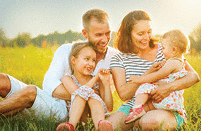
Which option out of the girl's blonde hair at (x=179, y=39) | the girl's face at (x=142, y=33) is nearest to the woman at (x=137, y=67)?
the girl's face at (x=142, y=33)

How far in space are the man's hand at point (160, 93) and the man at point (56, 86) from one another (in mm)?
1068

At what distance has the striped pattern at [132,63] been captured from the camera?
→ 144 inches

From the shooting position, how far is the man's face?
3.98 metres

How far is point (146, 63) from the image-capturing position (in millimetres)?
3701

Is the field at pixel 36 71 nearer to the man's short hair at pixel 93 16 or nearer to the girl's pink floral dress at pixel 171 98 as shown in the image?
the girl's pink floral dress at pixel 171 98

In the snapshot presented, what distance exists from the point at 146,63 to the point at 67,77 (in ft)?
3.91

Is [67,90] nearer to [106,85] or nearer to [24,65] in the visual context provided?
[106,85]

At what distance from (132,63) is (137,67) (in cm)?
10

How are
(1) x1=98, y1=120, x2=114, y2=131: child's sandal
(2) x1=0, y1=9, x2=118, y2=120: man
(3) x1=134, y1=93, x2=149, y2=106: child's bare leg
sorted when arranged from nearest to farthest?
(1) x1=98, y1=120, x2=114, y2=131: child's sandal → (3) x1=134, y1=93, x2=149, y2=106: child's bare leg → (2) x1=0, y1=9, x2=118, y2=120: man

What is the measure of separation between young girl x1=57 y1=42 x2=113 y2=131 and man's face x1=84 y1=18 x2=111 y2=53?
0.26 meters

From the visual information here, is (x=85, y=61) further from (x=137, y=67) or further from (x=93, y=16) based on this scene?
(x=93, y=16)

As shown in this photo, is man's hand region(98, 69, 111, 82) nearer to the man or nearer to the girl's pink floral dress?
the man

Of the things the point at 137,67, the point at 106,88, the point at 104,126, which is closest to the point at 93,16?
the point at 137,67

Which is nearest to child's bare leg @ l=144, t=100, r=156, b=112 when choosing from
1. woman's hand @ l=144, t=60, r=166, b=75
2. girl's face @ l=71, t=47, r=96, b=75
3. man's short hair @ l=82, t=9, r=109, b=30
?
woman's hand @ l=144, t=60, r=166, b=75
